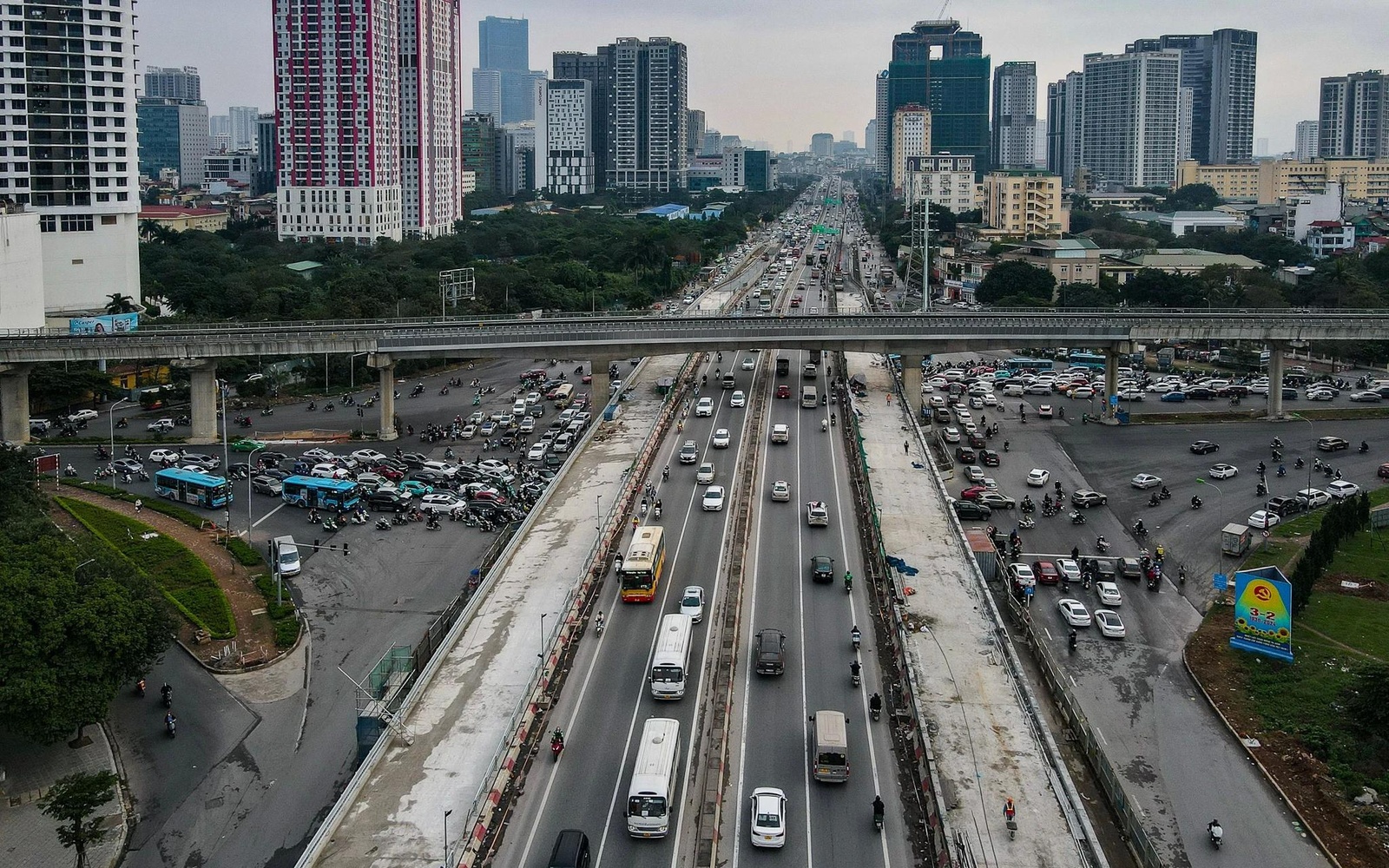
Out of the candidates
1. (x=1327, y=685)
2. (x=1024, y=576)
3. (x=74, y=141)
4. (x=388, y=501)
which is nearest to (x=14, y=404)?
(x=388, y=501)

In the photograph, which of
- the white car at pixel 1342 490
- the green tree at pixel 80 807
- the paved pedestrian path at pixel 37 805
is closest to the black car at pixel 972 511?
the white car at pixel 1342 490

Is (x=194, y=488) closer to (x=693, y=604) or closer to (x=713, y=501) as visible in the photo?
(x=713, y=501)

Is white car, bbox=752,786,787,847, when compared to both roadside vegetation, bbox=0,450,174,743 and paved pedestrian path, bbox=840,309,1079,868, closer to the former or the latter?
paved pedestrian path, bbox=840,309,1079,868

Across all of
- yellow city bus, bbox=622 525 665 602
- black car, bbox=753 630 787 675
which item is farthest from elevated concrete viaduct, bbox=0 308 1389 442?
black car, bbox=753 630 787 675

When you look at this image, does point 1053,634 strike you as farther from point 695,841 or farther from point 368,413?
point 368,413

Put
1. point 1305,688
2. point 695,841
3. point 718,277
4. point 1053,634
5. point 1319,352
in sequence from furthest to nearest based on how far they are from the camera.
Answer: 1. point 718,277
2. point 1319,352
3. point 1053,634
4. point 1305,688
5. point 695,841

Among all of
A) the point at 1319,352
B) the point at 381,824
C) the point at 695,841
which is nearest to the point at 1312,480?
the point at 1319,352
